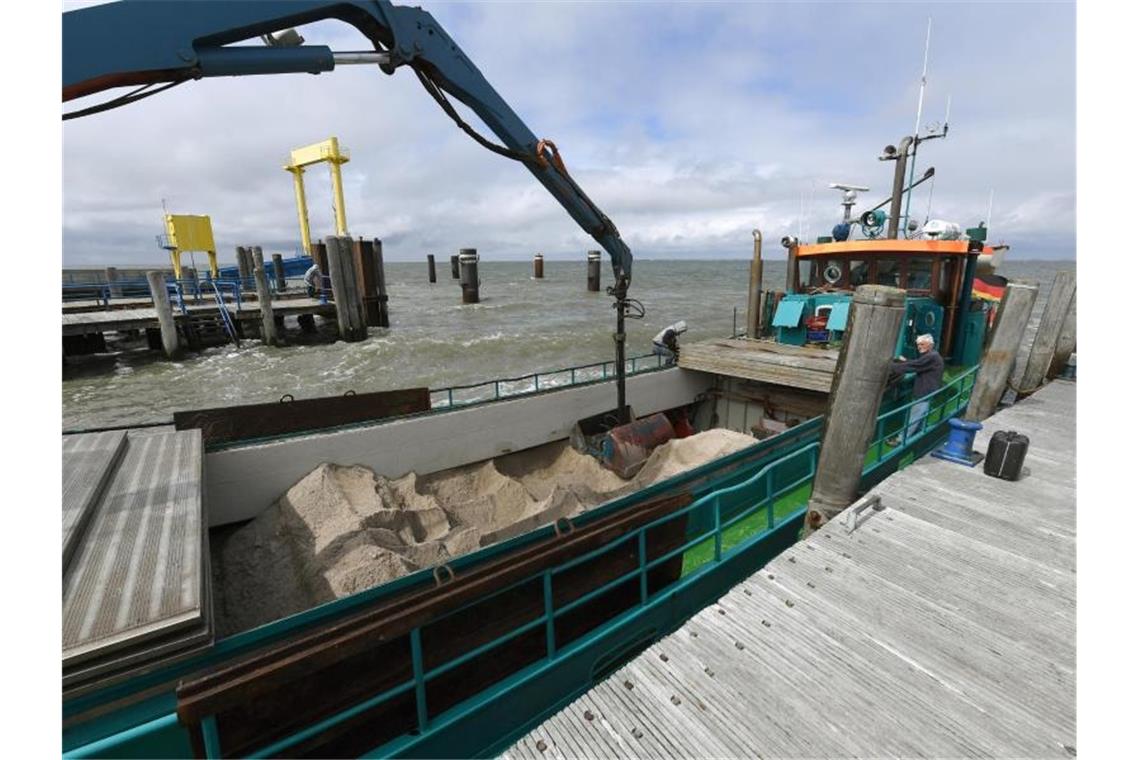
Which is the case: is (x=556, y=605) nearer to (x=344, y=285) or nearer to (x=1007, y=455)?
(x=1007, y=455)

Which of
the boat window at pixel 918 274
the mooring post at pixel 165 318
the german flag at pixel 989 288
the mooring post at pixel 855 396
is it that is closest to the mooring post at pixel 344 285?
the mooring post at pixel 165 318

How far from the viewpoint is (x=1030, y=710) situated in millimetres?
2441

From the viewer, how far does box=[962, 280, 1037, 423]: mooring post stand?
6.56 m

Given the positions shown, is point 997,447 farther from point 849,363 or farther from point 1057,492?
point 849,363

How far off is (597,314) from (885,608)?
106ft

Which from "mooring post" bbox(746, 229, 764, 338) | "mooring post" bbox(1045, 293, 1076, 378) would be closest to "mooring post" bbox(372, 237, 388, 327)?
"mooring post" bbox(746, 229, 764, 338)

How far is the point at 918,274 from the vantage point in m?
9.48

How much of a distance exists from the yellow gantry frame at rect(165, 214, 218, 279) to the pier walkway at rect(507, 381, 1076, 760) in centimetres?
3804

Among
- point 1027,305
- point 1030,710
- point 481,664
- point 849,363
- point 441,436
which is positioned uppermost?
point 1027,305

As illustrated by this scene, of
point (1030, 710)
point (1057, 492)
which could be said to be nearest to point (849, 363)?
point (1030, 710)

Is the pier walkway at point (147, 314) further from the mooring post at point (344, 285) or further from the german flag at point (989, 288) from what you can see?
the german flag at point (989, 288)

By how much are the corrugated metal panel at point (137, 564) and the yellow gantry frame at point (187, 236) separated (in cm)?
3450

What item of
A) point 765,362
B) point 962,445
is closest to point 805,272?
point 765,362

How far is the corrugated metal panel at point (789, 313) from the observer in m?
9.97
